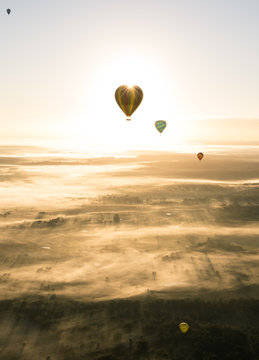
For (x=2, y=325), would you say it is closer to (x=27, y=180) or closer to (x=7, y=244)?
(x=7, y=244)

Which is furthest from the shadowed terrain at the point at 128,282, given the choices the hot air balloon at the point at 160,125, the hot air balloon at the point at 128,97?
the hot air balloon at the point at 160,125

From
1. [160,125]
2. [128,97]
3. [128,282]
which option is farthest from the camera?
[160,125]

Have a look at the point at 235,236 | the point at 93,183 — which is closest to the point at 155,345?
the point at 235,236

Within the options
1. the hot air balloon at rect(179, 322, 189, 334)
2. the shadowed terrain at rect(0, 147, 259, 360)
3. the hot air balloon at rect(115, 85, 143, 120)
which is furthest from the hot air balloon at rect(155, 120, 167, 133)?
the hot air balloon at rect(179, 322, 189, 334)

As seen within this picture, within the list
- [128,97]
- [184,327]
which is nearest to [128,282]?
[184,327]

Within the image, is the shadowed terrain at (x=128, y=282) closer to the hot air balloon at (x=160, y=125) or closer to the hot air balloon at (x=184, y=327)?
the hot air balloon at (x=184, y=327)

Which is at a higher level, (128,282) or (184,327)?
(184,327)

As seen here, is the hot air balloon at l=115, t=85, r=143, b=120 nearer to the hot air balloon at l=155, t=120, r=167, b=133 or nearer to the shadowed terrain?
the shadowed terrain

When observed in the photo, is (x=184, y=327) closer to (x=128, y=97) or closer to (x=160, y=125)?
(x=128, y=97)

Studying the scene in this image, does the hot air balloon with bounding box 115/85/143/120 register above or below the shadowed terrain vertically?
above

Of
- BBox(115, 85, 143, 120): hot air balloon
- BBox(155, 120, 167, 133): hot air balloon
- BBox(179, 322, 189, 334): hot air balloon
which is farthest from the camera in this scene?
BBox(155, 120, 167, 133): hot air balloon

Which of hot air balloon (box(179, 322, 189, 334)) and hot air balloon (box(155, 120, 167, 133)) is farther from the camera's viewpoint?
hot air balloon (box(155, 120, 167, 133))
